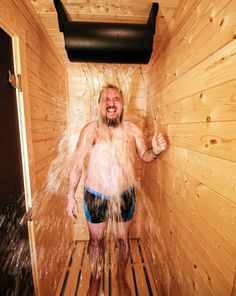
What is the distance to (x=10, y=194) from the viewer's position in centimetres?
79

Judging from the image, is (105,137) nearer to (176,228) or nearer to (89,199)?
(89,199)

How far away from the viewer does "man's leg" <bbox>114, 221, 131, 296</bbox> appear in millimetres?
1372

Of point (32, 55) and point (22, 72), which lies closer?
point (22, 72)

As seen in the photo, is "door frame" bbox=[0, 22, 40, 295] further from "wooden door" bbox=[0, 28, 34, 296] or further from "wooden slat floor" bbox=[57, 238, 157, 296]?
"wooden slat floor" bbox=[57, 238, 157, 296]

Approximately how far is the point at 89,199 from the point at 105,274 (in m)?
0.77

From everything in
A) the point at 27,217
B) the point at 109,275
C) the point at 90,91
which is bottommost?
the point at 109,275

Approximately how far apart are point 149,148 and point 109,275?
126 centimetres

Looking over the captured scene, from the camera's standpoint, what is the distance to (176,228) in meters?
0.96

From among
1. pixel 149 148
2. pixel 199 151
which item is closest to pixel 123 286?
pixel 149 148

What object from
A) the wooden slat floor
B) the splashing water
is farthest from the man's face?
the wooden slat floor

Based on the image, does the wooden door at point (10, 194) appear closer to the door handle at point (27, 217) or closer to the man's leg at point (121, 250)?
the door handle at point (27, 217)

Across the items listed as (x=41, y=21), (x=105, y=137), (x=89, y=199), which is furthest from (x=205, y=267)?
(x=41, y=21)

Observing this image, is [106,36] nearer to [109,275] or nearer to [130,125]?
[130,125]

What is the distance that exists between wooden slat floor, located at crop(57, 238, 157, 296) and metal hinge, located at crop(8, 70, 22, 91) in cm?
162
